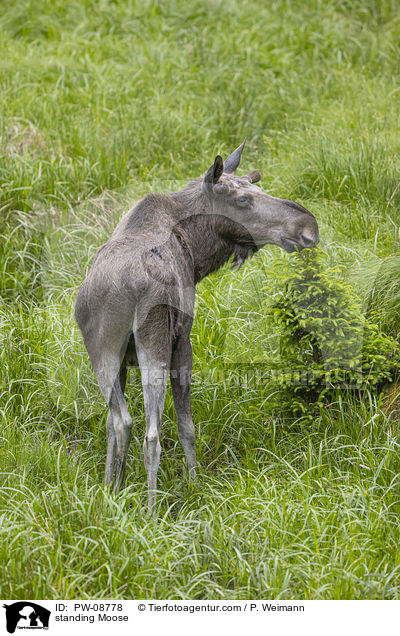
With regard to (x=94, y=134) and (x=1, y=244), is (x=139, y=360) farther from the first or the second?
(x=94, y=134)

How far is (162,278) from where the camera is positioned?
4223mm

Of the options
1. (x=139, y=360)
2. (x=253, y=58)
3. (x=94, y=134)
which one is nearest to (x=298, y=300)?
(x=139, y=360)

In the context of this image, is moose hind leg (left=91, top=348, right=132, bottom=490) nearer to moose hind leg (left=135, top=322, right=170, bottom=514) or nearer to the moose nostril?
moose hind leg (left=135, top=322, right=170, bottom=514)

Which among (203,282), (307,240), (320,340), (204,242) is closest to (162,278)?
(204,242)

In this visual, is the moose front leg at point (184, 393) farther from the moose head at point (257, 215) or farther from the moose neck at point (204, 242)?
the moose head at point (257, 215)

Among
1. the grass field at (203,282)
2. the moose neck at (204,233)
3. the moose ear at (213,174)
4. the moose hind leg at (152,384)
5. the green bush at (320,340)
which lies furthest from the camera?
the green bush at (320,340)

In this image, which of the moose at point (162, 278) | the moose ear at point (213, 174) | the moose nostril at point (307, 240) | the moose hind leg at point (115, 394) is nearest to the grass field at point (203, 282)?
the moose hind leg at point (115, 394)

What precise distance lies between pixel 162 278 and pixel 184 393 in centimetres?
87

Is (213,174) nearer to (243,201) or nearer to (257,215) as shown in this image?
(243,201)

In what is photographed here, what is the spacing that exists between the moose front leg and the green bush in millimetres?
902

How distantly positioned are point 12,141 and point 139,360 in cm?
526

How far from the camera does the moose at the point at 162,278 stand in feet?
13.7
